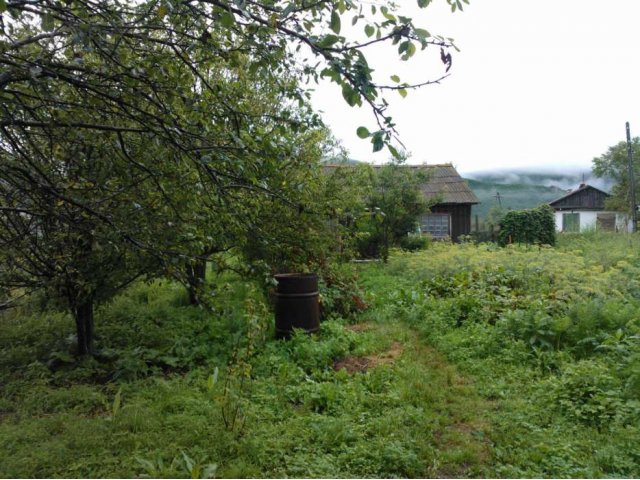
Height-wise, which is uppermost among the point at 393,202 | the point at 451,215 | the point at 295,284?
the point at 393,202

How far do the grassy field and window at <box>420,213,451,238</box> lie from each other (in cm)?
1334

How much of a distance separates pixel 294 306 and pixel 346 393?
6.38ft

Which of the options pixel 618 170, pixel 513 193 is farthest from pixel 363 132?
pixel 618 170

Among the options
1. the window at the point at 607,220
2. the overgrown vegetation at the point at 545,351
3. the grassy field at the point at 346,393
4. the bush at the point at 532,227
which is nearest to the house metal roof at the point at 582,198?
the window at the point at 607,220

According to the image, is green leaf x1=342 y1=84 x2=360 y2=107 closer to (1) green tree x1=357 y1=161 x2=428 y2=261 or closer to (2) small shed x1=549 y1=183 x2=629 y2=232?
(1) green tree x1=357 y1=161 x2=428 y2=261

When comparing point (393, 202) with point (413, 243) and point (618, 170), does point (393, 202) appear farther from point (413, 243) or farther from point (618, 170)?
point (618, 170)

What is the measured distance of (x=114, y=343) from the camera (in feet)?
19.5

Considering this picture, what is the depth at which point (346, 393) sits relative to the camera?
4035 mm

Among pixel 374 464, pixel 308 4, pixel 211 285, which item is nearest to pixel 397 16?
pixel 308 4

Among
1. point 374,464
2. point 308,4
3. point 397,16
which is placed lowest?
point 374,464

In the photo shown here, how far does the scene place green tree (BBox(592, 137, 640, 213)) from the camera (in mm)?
34156

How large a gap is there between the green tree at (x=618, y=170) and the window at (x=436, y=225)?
70.0ft

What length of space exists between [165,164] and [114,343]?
11.5 feet

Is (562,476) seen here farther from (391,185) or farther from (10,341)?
(391,185)
